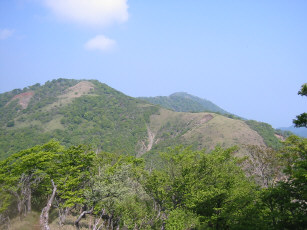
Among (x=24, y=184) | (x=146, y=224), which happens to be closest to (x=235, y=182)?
(x=146, y=224)

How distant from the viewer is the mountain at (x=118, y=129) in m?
128

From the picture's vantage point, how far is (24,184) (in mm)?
30766

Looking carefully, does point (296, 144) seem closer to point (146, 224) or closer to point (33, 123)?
point (146, 224)

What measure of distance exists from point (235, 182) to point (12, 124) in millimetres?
181990

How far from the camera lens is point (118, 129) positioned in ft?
587

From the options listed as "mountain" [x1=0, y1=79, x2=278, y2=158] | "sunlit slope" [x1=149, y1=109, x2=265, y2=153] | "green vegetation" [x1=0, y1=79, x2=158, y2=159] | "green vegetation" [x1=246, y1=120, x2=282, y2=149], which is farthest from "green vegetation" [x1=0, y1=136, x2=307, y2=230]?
"green vegetation" [x1=0, y1=79, x2=158, y2=159]

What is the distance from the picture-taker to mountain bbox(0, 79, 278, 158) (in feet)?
420

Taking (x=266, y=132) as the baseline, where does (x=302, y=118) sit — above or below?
above

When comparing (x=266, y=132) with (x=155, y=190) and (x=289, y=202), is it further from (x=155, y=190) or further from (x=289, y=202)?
(x=289, y=202)

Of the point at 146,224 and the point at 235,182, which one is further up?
the point at 235,182

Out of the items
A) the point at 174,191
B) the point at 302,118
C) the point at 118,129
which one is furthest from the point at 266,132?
the point at 302,118

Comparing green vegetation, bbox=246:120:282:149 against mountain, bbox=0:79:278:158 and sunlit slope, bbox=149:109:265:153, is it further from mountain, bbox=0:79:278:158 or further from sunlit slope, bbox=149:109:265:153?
sunlit slope, bbox=149:109:265:153

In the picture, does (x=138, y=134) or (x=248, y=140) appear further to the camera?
(x=138, y=134)

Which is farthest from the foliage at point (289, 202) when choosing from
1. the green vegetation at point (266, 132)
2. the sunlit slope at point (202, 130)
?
the green vegetation at point (266, 132)
